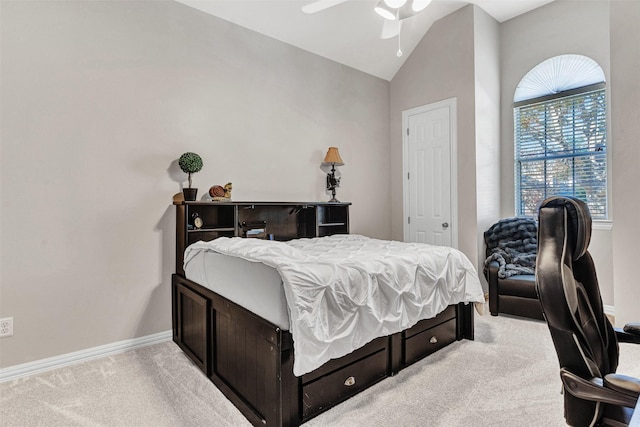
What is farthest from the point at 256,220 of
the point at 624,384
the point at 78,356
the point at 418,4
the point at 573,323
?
the point at 624,384

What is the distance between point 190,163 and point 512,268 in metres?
3.27

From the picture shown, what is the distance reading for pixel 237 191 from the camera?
3320mm

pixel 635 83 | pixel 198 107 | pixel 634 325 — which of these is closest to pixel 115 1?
pixel 198 107

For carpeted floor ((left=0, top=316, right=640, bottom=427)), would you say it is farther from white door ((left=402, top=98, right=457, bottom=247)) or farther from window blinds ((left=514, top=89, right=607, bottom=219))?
white door ((left=402, top=98, right=457, bottom=247))

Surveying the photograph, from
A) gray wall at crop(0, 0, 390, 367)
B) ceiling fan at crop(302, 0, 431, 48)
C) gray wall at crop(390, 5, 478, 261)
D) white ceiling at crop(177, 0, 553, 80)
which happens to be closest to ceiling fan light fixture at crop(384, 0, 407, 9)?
ceiling fan at crop(302, 0, 431, 48)

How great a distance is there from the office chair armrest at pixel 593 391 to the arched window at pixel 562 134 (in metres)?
3.40

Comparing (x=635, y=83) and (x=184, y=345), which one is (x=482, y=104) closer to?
(x=635, y=83)

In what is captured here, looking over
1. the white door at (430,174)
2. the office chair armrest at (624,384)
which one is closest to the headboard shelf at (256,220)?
the white door at (430,174)

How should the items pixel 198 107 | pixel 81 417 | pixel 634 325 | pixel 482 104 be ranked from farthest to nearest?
pixel 482 104 → pixel 198 107 → pixel 81 417 → pixel 634 325

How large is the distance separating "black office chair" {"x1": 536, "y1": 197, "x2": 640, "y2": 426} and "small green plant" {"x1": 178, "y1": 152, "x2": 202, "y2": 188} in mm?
2519

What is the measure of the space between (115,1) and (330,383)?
10.5 ft

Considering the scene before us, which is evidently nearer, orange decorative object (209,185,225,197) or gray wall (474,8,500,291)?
orange decorative object (209,185,225,197)

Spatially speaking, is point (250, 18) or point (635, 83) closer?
point (635, 83)

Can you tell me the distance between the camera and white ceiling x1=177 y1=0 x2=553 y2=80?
3.26 meters
